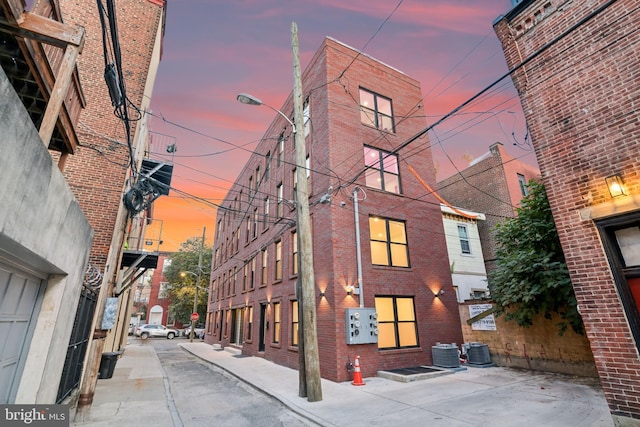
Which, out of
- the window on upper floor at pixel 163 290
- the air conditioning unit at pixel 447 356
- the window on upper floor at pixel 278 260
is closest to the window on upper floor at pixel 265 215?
the window on upper floor at pixel 278 260

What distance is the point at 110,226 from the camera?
29.6ft

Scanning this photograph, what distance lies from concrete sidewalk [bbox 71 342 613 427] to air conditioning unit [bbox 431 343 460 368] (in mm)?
590

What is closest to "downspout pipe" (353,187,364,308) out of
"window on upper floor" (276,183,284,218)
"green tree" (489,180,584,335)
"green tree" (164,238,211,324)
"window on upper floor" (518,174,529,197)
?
"green tree" (489,180,584,335)

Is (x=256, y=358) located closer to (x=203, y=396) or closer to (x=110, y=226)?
(x=203, y=396)

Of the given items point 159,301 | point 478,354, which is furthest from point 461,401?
point 159,301

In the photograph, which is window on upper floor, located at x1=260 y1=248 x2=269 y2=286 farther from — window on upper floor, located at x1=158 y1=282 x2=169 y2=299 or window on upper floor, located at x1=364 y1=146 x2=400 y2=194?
window on upper floor, located at x1=158 y1=282 x2=169 y2=299

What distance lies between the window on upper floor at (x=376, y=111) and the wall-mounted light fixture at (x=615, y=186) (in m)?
10.5

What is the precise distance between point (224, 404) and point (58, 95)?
8103 mm

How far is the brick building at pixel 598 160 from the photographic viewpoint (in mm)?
5148

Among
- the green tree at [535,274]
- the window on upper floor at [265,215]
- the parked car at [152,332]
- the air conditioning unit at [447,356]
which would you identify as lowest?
the air conditioning unit at [447,356]

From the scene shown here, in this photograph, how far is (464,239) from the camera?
66.5 ft

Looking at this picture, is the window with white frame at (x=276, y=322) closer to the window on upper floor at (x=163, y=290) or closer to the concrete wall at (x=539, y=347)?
the concrete wall at (x=539, y=347)

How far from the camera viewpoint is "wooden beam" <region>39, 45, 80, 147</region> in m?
3.05

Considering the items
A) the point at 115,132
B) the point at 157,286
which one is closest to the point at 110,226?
the point at 115,132
